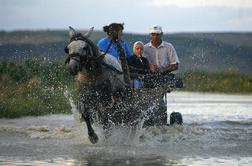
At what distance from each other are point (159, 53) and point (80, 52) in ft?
11.2

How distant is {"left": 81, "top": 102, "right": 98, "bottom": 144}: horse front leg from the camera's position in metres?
15.0

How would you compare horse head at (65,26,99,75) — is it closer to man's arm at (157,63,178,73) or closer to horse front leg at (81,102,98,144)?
horse front leg at (81,102,98,144)

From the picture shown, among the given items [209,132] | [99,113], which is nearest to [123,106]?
[99,113]

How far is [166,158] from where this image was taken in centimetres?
1375

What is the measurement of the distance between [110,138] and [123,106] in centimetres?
58

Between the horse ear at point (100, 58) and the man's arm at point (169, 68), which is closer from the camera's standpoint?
the horse ear at point (100, 58)

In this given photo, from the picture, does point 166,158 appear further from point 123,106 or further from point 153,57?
point 153,57

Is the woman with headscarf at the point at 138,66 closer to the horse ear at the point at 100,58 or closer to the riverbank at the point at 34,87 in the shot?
the horse ear at the point at 100,58

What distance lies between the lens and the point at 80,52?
14.2 metres

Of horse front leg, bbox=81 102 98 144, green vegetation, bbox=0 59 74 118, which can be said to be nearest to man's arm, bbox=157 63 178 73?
horse front leg, bbox=81 102 98 144

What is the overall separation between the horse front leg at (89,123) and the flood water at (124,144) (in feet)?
0.55

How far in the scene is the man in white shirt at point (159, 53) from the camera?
56.6 ft

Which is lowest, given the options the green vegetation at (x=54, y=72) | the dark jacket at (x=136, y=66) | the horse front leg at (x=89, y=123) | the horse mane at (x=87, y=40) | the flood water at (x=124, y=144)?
the green vegetation at (x=54, y=72)

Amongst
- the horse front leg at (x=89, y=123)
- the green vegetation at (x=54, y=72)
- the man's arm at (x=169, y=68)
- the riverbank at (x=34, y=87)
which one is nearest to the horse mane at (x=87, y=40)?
the horse front leg at (x=89, y=123)
